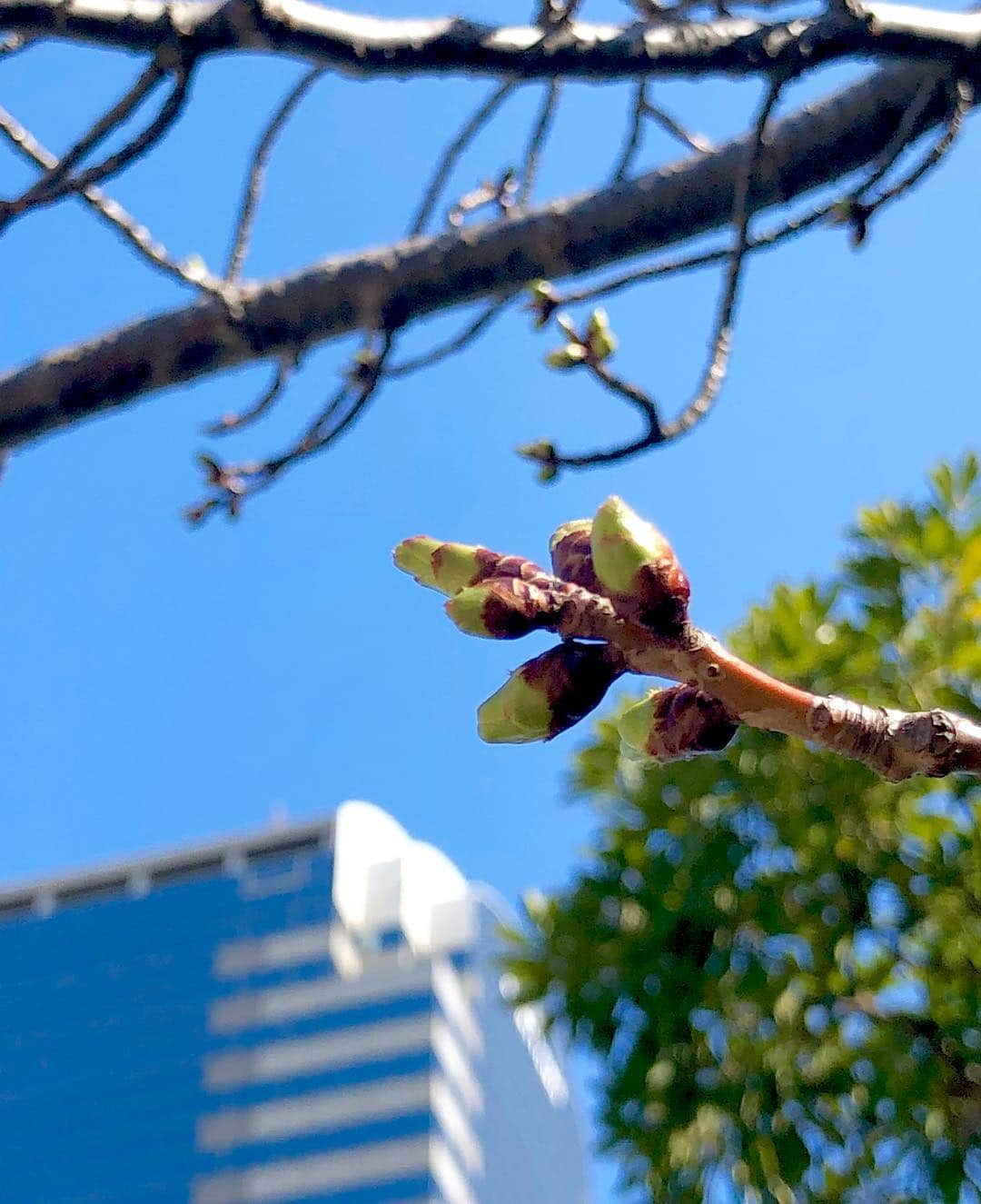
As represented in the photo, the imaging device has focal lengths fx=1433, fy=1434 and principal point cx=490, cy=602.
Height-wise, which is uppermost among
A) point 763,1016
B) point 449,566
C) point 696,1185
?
point 763,1016

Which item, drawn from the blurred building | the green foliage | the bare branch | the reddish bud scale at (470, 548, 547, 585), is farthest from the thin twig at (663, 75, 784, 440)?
the blurred building

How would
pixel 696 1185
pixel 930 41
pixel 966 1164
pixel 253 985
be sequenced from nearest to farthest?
pixel 930 41 → pixel 966 1164 → pixel 696 1185 → pixel 253 985

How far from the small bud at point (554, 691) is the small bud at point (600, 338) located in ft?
1.85

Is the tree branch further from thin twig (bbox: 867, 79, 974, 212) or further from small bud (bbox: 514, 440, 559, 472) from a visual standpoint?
thin twig (bbox: 867, 79, 974, 212)

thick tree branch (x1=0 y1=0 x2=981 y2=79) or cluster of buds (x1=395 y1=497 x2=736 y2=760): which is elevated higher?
thick tree branch (x1=0 y1=0 x2=981 y2=79)

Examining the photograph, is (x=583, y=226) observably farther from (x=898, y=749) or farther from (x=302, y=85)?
(x=898, y=749)

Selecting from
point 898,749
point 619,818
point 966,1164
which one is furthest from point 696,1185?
point 898,749

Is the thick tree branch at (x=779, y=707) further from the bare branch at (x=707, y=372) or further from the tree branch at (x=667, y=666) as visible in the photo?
the bare branch at (x=707, y=372)

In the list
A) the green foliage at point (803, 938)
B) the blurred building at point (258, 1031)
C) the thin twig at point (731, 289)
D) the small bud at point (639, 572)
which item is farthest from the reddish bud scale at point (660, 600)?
the blurred building at point (258, 1031)

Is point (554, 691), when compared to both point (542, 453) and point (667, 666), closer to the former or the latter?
point (667, 666)

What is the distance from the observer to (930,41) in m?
1.52

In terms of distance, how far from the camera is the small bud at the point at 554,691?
0.99 meters

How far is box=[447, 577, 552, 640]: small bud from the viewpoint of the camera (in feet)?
3.14

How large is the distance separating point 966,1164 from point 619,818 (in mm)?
1762
